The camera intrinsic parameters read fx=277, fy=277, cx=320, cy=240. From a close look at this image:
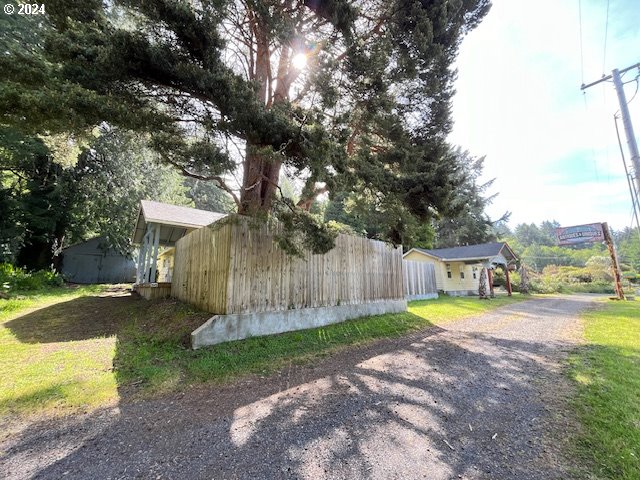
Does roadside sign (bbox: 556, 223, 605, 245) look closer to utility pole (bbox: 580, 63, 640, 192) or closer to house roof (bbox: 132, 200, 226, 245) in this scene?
utility pole (bbox: 580, 63, 640, 192)

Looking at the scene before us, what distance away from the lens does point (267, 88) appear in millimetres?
7953

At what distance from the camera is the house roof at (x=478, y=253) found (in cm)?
1859

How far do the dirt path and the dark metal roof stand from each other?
15.7 m

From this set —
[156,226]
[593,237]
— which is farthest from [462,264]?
[156,226]

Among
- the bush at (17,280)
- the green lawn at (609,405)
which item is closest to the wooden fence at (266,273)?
the green lawn at (609,405)

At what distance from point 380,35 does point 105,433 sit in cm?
912

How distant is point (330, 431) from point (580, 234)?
26.6m

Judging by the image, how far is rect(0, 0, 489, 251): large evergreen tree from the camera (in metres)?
4.56

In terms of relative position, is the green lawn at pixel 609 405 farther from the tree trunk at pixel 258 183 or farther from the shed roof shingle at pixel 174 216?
the shed roof shingle at pixel 174 216

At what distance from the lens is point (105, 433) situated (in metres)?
2.83

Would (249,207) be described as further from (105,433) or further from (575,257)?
(575,257)

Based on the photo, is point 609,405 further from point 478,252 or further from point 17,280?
point 17,280

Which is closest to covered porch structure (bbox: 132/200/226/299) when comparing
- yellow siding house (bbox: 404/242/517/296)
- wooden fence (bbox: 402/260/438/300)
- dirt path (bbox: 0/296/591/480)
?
dirt path (bbox: 0/296/591/480)

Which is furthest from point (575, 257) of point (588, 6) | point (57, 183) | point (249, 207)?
point (57, 183)
